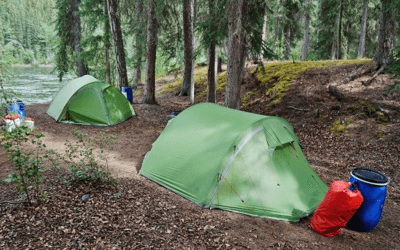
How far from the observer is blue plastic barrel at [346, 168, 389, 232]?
159 inches

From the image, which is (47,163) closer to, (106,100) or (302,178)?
(106,100)

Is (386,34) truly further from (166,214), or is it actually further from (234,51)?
(166,214)


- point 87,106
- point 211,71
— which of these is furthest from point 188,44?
point 87,106

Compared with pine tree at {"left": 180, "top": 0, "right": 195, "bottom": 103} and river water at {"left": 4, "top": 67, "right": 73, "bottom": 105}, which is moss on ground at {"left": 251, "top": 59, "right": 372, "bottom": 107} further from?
river water at {"left": 4, "top": 67, "right": 73, "bottom": 105}

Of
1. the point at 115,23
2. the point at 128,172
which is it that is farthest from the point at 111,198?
the point at 115,23

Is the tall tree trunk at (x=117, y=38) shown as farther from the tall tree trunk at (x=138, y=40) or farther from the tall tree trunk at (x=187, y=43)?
the tall tree trunk at (x=187, y=43)

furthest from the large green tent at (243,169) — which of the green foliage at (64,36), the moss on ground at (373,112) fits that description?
the green foliage at (64,36)

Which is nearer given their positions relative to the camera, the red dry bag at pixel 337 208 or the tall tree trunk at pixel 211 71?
the red dry bag at pixel 337 208

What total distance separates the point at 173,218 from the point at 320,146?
18.2 ft

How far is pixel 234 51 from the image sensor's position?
7.88 m

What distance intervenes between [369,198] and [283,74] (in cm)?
875

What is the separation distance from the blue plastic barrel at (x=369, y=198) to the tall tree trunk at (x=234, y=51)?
475 centimetres

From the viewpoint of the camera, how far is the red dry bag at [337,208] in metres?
3.82

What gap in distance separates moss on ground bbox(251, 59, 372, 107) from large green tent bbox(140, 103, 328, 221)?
5768mm
